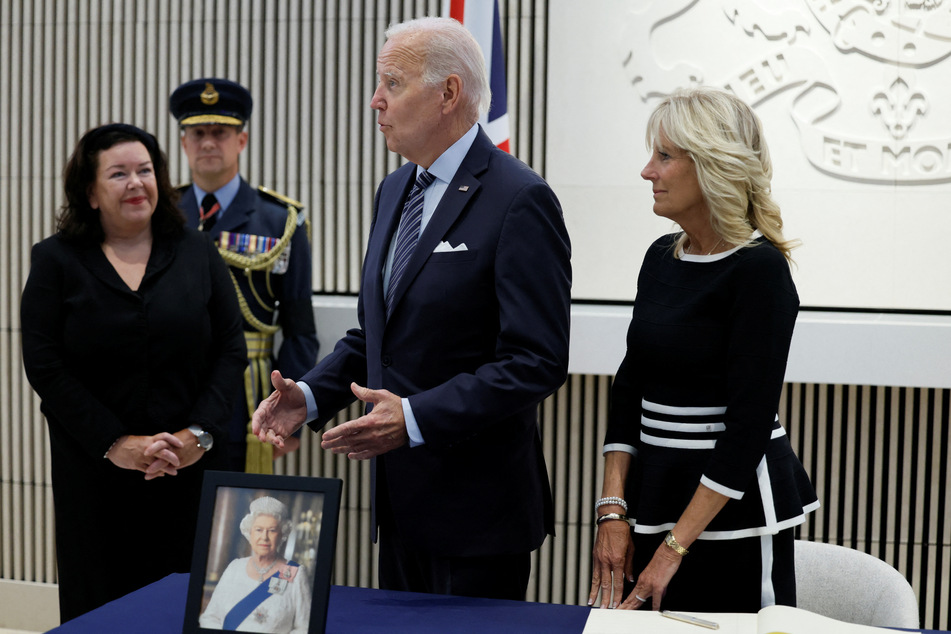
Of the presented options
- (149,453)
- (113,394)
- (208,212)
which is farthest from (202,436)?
(208,212)

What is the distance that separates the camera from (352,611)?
167 centimetres

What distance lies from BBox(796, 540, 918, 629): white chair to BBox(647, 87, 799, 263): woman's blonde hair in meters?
0.74

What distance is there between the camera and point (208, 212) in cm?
363

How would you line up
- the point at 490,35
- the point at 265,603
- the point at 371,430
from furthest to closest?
the point at 490,35 → the point at 371,430 → the point at 265,603

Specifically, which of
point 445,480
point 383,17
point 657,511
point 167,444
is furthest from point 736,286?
point 383,17

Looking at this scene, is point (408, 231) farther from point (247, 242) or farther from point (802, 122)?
point (802, 122)

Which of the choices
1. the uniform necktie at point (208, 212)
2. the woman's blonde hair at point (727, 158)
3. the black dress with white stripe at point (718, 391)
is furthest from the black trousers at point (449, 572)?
the uniform necktie at point (208, 212)

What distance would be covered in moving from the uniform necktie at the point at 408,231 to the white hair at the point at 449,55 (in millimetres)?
189

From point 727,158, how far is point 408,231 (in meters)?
0.71

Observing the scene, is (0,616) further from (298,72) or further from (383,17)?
(383,17)

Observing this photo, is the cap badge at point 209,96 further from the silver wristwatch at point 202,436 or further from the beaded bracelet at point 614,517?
the beaded bracelet at point 614,517

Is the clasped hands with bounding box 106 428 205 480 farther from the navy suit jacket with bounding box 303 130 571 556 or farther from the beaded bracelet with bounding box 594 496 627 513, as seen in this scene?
the beaded bracelet with bounding box 594 496 627 513

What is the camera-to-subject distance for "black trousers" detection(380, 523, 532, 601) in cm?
200

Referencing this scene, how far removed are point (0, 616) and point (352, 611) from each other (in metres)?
3.68
